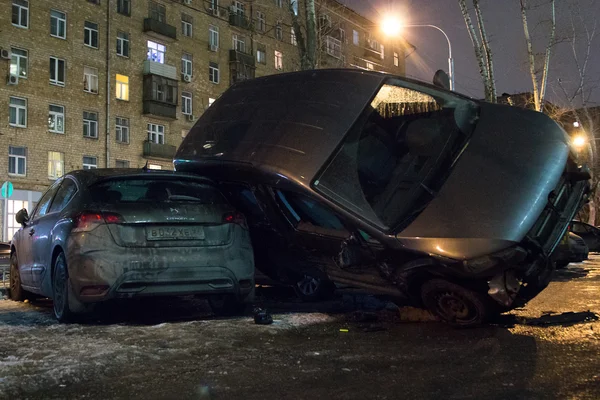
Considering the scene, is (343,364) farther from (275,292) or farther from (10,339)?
(275,292)

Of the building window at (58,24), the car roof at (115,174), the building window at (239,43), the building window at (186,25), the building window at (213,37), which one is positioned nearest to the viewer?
the car roof at (115,174)

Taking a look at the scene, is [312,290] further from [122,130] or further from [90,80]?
[122,130]

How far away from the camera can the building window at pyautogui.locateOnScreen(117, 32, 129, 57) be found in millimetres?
35447

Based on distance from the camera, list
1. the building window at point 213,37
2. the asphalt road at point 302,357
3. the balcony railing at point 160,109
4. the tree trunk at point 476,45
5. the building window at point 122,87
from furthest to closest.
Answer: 1. the building window at point 213,37
2. the balcony railing at point 160,109
3. the building window at point 122,87
4. the tree trunk at point 476,45
5. the asphalt road at point 302,357

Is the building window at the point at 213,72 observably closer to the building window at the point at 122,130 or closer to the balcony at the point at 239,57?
the balcony at the point at 239,57

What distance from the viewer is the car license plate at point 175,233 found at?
554 centimetres

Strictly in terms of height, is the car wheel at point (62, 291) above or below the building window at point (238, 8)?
below

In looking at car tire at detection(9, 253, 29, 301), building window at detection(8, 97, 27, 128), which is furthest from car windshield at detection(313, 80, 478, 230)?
building window at detection(8, 97, 27, 128)

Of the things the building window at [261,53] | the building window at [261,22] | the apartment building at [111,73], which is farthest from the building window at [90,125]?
the building window at [261,22]

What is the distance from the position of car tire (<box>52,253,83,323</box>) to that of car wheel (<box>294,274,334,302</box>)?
2522 mm

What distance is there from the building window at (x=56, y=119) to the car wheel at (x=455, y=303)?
30030 mm

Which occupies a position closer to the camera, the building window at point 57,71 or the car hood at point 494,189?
the car hood at point 494,189

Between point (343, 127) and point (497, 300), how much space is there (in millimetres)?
1901

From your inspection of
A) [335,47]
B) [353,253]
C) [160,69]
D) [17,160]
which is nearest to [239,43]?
[160,69]
